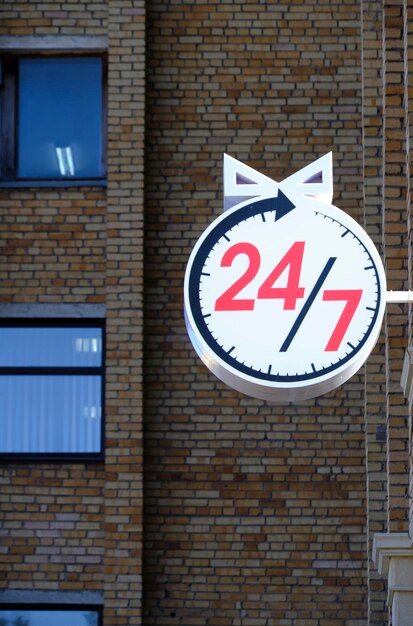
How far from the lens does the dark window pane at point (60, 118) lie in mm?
14086

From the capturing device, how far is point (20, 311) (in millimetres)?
13562

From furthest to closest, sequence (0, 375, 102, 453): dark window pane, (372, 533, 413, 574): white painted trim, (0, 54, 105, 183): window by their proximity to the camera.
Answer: (0, 54, 105, 183): window → (0, 375, 102, 453): dark window pane → (372, 533, 413, 574): white painted trim

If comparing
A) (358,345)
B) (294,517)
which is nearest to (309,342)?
(358,345)

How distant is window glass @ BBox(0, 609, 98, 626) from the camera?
12992 mm

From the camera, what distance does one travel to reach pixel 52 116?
14.2 metres

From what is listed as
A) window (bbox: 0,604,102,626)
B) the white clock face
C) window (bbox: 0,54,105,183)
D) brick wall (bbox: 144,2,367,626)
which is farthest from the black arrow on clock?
window (bbox: 0,54,105,183)

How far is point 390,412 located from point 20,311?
4.48 meters

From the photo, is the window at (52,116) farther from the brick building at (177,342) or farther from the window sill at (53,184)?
the window sill at (53,184)

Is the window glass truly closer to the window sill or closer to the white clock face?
the window sill

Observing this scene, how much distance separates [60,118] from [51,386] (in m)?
2.90

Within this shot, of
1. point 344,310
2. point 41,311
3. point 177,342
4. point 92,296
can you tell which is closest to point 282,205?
point 344,310

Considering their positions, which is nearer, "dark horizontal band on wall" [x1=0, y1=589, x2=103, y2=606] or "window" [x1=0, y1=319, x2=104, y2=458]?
"dark horizontal band on wall" [x1=0, y1=589, x2=103, y2=606]

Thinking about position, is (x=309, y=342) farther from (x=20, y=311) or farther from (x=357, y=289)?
(x=20, y=311)

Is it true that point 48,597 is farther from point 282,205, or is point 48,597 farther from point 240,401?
point 282,205
